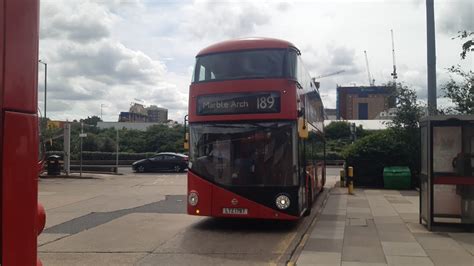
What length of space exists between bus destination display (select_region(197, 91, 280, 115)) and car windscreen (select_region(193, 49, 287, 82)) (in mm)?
409

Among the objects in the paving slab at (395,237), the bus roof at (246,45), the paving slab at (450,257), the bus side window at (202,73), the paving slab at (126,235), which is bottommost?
the paving slab at (126,235)

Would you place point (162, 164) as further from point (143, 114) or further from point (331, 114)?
point (331, 114)

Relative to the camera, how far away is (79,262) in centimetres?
853

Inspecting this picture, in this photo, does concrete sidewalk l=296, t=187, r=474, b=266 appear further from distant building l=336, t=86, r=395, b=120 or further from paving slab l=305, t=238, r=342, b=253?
distant building l=336, t=86, r=395, b=120

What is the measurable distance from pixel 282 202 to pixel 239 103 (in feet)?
7.76

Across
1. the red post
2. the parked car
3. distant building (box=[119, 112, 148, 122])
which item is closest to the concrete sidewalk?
the red post

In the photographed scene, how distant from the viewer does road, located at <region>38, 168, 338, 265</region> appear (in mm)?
8852

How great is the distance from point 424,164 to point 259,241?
4.47 metres

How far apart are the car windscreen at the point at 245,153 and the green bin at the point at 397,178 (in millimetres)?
13133

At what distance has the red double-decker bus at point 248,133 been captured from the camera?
11273 millimetres

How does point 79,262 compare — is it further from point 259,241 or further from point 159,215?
point 159,215

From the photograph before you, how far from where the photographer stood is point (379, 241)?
1030cm

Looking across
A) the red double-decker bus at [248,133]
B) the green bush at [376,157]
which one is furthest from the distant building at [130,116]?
the red double-decker bus at [248,133]

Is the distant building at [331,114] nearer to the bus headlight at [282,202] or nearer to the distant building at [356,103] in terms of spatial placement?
the distant building at [356,103]
